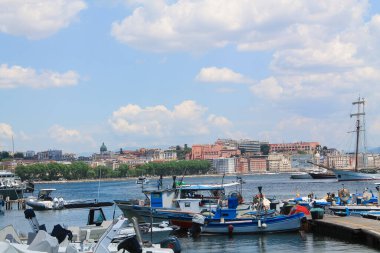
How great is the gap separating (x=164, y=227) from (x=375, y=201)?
2193 centimetres

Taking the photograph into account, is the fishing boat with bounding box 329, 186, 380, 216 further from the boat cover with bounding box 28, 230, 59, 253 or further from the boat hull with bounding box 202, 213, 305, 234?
the boat cover with bounding box 28, 230, 59, 253

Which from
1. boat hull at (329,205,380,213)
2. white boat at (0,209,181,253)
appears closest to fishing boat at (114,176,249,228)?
boat hull at (329,205,380,213)

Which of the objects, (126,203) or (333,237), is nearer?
(333,237)

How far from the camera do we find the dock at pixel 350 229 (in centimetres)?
3269

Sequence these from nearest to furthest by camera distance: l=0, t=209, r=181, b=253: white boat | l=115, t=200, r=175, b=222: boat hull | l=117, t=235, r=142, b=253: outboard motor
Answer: l=0, t=209, r=181, b=253: white boat < l=117, t=235, r=142, b=253: outboard motor < l=115, t=200, r=175, b=222: boat hull

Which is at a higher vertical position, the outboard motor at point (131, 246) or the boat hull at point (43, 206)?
the outboard motor at point (131, 246)

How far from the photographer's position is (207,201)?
4538 centimetres

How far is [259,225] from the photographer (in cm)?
3997

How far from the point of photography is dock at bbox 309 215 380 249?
32688 mm

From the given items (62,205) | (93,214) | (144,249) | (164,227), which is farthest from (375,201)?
(62,205)

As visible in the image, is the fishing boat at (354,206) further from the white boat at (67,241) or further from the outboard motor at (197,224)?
the white boat at (67,241)

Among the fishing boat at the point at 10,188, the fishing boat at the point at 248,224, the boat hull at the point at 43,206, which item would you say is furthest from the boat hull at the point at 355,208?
the fishing boat at the point at 10,188

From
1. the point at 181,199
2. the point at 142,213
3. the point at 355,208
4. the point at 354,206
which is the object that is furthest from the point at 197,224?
the point at 354,206

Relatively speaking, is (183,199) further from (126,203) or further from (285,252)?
(285,252)
